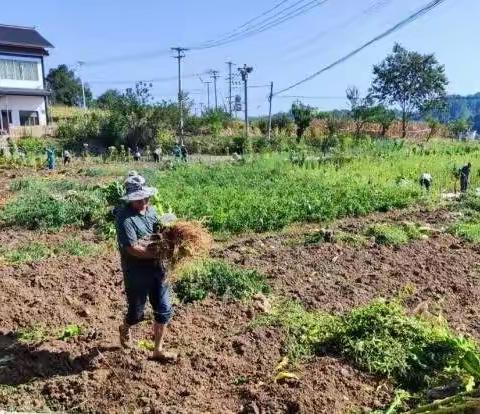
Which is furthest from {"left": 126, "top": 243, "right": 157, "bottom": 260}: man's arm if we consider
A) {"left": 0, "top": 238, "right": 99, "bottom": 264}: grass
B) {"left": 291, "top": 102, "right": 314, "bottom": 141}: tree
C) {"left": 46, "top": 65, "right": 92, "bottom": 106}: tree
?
{"left": 46, "top": 65, "right": 92, "bottom": 106}: tree

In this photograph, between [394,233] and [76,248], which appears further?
[394,233]

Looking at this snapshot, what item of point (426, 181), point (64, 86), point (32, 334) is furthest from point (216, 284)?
point (64, 86)

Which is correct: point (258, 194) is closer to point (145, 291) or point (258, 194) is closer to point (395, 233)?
point (395, 233)

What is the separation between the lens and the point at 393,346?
452 centimetres

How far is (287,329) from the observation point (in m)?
5.18

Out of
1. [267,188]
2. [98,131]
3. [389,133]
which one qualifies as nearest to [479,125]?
[389,133]

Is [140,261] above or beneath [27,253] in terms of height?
above

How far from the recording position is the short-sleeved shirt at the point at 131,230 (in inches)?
173

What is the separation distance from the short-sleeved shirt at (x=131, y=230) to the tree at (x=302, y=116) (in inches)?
1264

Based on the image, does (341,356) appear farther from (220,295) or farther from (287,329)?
(220,295)

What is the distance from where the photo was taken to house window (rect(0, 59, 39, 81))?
35.5 m

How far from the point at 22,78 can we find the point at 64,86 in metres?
23.4

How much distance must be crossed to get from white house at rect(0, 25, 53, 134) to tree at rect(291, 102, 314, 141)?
54.4ft

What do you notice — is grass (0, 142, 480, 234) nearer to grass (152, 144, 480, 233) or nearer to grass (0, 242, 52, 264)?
grass (152, 144, 480, 233)
